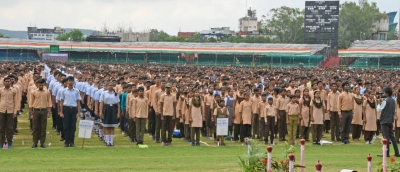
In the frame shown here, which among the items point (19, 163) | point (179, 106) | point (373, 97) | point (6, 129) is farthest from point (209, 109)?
point (19, 163)

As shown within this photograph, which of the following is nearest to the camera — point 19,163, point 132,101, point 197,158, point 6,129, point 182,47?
point 19,163

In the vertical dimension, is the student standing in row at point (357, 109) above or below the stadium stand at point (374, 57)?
below

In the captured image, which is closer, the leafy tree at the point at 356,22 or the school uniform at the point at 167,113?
the school uniform at the point at 167,113

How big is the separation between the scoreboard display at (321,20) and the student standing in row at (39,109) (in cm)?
6909

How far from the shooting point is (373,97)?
78.3ft

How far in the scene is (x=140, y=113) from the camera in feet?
69.7

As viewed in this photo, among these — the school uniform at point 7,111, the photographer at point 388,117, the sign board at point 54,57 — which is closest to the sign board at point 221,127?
the photographer at point 388,117

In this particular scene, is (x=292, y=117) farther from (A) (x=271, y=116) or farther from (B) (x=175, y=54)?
(B) (x=175, y=54)

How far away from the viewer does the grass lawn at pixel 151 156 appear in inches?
642

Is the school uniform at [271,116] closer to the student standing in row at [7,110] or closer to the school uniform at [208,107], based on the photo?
the school uniform at [208,107]

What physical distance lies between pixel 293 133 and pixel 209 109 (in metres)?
3.12

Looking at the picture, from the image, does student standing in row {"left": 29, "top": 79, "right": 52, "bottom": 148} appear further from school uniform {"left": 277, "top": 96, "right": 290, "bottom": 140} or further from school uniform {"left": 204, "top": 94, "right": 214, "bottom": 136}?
school uniform {"left": 277, "top": 96, "right": 290, "bottom": 140}

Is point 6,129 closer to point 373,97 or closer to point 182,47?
point 373,97

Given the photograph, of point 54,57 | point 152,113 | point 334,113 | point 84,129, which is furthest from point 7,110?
point 54,57
